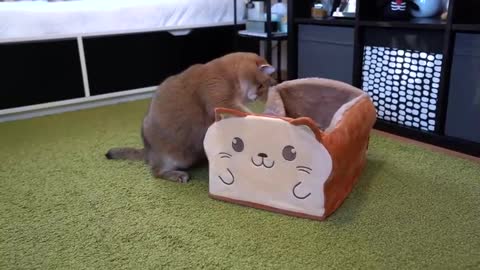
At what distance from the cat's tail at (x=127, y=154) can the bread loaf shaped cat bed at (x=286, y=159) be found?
0.45 meters

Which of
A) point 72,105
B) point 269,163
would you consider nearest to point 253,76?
point 269,163

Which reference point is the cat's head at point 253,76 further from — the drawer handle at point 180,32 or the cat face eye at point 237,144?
the drawer handle at point 180,32

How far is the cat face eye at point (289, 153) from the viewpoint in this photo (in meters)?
1.19

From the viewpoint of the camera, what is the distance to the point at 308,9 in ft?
7.69

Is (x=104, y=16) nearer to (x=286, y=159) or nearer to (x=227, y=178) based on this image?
(x=227, y=178)

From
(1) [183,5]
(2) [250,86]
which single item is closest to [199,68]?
→ (2) [250,86]

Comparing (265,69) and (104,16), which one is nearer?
(265,69)

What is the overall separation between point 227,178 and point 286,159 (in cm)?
21

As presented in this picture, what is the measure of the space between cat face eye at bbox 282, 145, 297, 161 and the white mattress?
5.49 ft

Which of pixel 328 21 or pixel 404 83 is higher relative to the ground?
pixel 328 21

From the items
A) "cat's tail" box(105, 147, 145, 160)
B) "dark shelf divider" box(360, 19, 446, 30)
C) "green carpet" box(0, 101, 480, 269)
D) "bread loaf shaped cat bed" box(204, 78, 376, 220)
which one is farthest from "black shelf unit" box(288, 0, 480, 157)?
"cat's tail" box(105, 147, 145, 160)

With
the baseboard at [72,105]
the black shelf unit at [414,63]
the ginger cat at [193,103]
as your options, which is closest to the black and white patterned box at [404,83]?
the black shelf unit at [414,63]

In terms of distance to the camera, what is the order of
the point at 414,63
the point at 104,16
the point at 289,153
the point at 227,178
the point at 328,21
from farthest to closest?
the point at 104,16
the point at 328,21
the point at 414,63
the point at 227,178
the point at 289,153

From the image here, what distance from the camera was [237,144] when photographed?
1266mm
